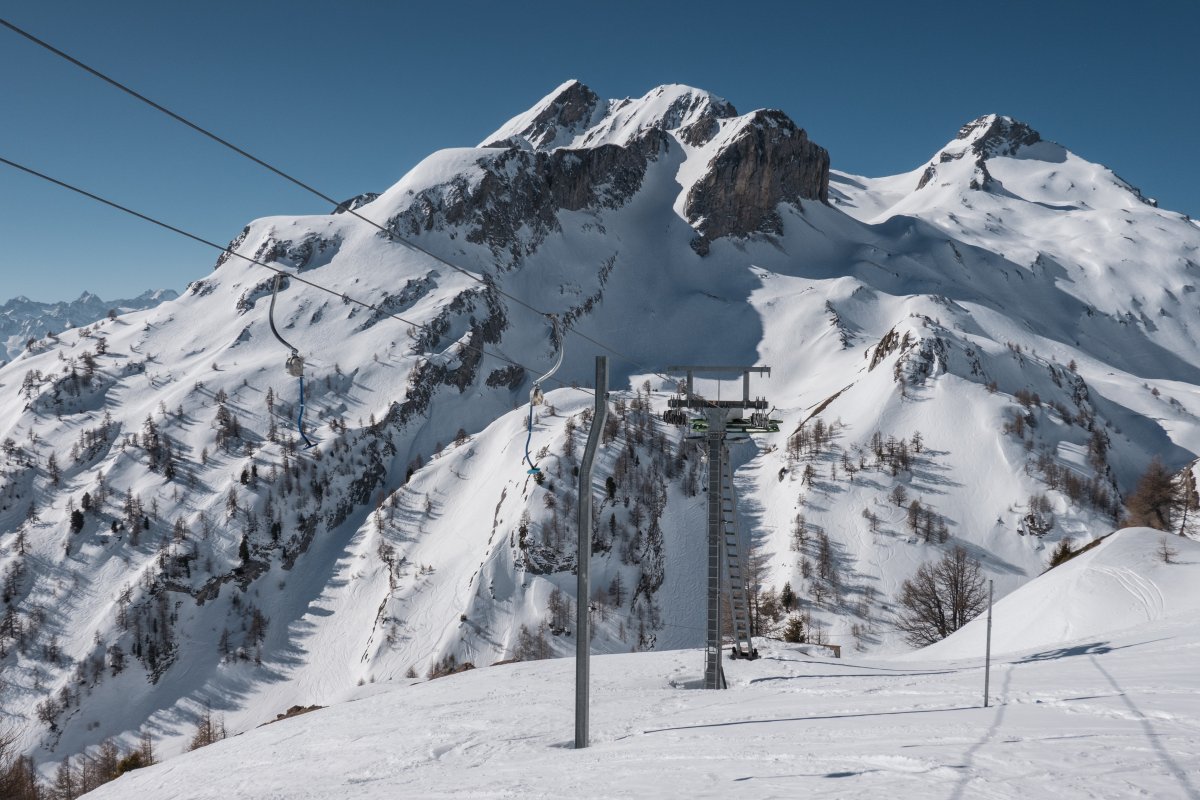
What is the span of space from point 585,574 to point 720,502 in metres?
11.8

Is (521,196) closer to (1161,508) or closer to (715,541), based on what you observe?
(1161,508)

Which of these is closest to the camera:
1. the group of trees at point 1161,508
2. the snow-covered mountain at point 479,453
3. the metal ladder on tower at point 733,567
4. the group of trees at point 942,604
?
the metal ladder on tower at point 733,567

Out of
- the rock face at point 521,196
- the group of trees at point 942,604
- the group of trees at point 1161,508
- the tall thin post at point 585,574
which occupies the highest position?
the rock face at point 521,196

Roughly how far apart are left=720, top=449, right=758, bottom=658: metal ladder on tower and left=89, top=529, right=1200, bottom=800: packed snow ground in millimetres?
1553

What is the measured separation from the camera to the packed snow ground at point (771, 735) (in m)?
9.57

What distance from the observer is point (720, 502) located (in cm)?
2433

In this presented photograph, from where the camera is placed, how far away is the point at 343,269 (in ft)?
491

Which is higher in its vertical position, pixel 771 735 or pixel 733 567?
pixel 733 567

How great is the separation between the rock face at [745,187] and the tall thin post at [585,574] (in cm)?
17752

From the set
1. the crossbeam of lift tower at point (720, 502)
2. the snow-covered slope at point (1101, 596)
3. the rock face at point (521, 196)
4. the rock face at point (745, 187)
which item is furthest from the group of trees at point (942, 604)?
the rock face at point (745, 187)

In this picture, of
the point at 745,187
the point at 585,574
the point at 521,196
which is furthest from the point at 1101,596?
the point at 745,187

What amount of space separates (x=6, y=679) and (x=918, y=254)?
8212 inches

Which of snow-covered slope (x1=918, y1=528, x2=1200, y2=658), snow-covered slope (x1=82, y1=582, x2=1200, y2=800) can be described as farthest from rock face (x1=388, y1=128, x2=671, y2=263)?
snow-covered slope (x1=82, y1=582, x2=1200, y2=800)

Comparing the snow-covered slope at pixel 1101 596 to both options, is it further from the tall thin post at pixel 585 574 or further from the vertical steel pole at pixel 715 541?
the tall thin post at pixel 585 574
